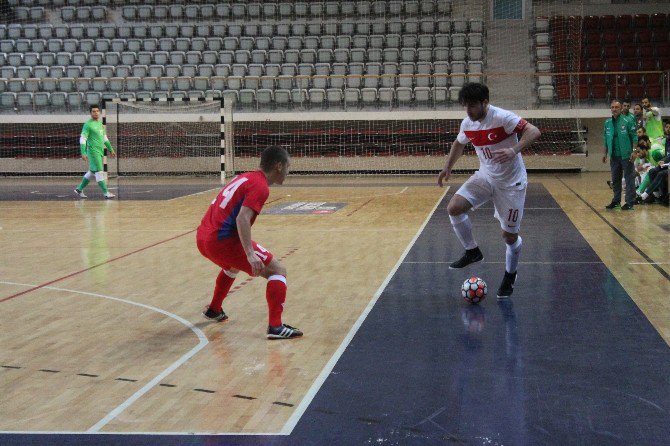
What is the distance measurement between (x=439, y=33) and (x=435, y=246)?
62.5 feet

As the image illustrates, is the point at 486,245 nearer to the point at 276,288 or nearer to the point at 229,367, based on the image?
the point at 276,288

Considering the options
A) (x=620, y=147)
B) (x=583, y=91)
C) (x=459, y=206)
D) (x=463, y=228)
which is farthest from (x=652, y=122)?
(x=459, y=206)

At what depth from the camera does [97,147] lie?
1912 cm

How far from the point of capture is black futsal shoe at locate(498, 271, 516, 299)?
7.47 meters

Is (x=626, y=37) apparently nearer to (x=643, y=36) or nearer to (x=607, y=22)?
(x=643, y=36)

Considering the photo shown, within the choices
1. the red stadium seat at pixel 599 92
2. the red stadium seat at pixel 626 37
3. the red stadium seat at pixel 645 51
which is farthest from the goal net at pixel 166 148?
the red stadium seat at pixel 645 51

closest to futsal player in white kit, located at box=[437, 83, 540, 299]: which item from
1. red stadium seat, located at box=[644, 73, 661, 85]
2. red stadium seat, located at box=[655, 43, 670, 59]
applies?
red stadium seat, located at box=[644, 73, 661, 85]

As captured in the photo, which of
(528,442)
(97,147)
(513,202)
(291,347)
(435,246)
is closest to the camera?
(528,442)

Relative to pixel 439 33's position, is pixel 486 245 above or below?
below

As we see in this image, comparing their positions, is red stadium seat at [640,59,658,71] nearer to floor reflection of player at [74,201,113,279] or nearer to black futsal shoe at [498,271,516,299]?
floor reflection of player at [74,201,113,279]

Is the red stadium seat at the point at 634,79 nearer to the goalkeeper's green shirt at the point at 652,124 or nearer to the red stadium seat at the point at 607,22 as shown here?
the red stadium seat at the point at 607,22

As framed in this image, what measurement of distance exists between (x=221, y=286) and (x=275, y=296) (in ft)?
2.32

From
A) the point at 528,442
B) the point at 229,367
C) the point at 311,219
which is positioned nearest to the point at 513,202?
the point at 229,367

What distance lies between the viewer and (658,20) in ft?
93.8
